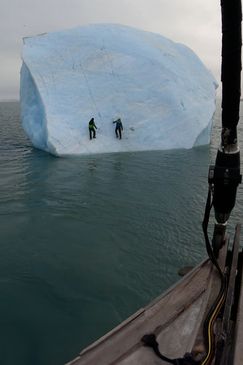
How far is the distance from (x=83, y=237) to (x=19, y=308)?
8.16ft

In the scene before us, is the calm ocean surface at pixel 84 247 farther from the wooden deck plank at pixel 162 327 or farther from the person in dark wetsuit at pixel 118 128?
the person in dark wetsuit at pixel 118 128

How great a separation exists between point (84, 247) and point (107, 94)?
11.4 meters

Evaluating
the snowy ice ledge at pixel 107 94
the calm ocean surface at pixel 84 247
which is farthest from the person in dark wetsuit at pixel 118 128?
the calm ocean surface at pixel 84 247

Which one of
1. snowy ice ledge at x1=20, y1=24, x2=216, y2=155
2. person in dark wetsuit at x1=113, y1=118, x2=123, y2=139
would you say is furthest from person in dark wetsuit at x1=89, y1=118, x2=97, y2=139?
person in dark wetsuit at x1=113, y1=118, x2=123, y2=139

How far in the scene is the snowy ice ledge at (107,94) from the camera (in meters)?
16.2

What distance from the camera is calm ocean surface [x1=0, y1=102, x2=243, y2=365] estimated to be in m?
4.73

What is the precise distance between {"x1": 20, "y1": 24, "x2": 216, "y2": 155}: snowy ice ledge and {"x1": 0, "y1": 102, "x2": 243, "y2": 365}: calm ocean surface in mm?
3598

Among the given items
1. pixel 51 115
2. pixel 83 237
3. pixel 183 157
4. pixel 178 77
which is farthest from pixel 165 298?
pixel 178 77

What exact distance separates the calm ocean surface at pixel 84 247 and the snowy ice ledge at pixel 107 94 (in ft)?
11.8

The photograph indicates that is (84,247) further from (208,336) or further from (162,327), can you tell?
(208,336)

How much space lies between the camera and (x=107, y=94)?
16.8 metres

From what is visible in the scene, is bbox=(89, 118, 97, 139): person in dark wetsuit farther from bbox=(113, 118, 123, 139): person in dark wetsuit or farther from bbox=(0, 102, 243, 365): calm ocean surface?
bbox=(0, 102, 243, 365): calm ocean surface

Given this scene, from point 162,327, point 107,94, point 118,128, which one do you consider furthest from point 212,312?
point 107,94

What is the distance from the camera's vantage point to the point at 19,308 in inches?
200
